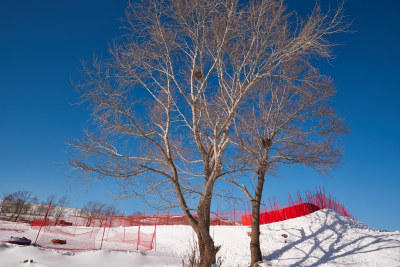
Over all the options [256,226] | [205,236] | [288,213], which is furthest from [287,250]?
[205,236]

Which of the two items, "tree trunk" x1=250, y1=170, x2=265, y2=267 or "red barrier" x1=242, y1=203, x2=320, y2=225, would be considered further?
"red barrier" x1=242, y1=203, x2=320, y2=225

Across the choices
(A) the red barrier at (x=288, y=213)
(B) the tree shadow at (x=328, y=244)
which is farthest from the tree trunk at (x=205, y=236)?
(A) the red barrier at (x=288, y=213)

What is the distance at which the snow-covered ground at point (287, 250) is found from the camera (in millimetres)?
9625

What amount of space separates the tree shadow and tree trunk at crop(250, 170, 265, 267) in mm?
1557

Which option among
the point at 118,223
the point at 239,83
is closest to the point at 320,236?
the point at 239,83

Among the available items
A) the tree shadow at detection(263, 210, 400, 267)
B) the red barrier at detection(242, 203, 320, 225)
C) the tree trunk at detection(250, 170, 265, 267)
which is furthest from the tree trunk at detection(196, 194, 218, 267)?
the red barrier at detection(242, 203, 320, 225)

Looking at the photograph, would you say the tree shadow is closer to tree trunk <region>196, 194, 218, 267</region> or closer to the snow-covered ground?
the snow-covered ground

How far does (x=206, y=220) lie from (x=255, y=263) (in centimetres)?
436

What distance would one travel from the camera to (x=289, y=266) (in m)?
10.1

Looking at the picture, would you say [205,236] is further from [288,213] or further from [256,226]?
[288,213]

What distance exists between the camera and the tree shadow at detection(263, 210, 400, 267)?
10.7 meters

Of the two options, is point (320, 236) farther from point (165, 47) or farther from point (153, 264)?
point (165, 47)

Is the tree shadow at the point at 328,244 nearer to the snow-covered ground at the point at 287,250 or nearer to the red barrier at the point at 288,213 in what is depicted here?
the snow-covered ground at the point at 287,250

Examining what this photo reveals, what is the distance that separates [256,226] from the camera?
33.2 feet
